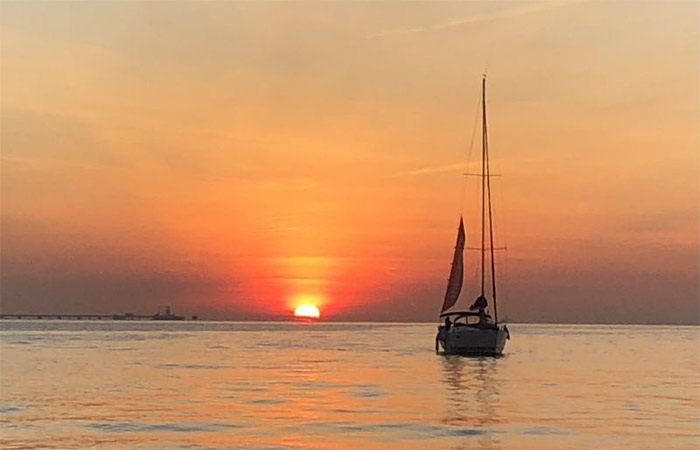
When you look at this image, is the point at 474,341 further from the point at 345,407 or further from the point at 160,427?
the point at 160,427

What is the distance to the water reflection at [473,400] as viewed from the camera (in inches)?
1267

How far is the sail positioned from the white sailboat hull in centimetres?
529

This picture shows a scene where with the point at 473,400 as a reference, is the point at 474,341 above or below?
above

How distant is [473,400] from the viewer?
44.7 meters

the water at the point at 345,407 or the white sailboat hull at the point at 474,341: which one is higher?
the white sailboat hull at the point at 474,341

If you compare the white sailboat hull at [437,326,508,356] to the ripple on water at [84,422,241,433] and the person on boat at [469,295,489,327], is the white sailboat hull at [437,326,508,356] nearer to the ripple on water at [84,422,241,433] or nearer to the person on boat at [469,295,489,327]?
the person on boat at [469,295,489,327]

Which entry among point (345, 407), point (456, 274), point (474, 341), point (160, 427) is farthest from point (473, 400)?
point (456, 274)

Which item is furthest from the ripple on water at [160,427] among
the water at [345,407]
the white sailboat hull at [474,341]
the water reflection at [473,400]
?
the white sailboat hull at [474,341]

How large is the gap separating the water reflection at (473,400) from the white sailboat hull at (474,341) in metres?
0.79

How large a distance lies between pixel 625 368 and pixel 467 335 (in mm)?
11234

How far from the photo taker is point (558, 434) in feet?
107

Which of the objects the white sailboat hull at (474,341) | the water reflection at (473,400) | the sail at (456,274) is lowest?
the water reflection at (473,400)

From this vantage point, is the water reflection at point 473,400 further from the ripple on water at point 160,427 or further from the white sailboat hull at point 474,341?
the ripple on water at point 160,427

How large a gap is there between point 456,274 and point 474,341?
7.73 meters
